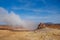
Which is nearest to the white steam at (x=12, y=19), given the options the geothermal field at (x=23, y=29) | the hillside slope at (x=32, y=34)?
the geothermal field at (x=23, y=29)

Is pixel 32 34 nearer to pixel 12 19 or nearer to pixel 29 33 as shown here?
pixel 29 33

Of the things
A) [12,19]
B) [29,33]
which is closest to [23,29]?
[29,33]

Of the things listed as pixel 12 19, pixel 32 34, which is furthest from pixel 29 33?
pixel 12 19

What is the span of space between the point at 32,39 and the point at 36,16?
382 mm

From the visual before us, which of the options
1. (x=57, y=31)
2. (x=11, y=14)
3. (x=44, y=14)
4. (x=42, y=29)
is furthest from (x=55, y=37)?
(x=11, y=14)

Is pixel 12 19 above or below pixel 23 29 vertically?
above

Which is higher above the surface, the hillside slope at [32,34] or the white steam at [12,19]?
the white steam at [12,19]

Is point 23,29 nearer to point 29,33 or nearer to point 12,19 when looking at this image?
point 29,33

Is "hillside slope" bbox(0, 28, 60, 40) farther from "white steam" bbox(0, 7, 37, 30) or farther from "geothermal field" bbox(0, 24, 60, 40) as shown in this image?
"white steam" bbox(0, 7, 37, 30)

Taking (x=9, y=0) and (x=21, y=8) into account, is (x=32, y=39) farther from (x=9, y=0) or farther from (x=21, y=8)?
(x=9, y=0)

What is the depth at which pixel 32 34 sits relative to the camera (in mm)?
2145

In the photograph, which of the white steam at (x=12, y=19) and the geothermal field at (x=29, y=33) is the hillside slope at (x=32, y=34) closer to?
the geothermal field at (x=29, y=33)

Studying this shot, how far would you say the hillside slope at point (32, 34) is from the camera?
2113mm

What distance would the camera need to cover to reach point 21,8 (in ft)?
7.09
